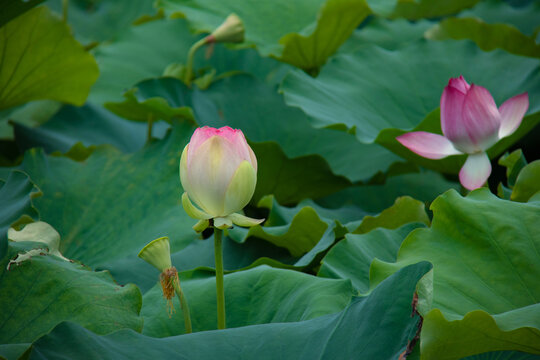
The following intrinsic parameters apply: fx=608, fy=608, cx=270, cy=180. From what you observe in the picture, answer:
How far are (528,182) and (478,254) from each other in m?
0.22

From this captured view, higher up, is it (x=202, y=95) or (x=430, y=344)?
(x=430, y=344)

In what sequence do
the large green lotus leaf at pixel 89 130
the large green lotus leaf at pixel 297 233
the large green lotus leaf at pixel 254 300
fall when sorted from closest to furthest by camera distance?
1. the large green lotus leaf at pixel 254 300
2. the large green lotus leaf at pixel 297 233
3. the large green lotus leaf at pixel 89 130

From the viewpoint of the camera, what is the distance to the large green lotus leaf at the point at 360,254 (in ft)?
3.07

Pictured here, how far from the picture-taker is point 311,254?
3.26 ft

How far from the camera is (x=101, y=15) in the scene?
2.66 metres

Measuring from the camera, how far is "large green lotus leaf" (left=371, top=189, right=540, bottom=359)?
762 millimetres

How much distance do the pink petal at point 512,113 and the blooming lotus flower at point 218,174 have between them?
518mm

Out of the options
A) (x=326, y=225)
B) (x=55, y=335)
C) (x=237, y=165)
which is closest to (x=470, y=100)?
(x=326, y=225)

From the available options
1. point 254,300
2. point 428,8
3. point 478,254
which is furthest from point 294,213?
point 428,8

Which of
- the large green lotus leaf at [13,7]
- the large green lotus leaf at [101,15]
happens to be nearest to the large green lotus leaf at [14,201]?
the large green lotus leaf at [13,7]

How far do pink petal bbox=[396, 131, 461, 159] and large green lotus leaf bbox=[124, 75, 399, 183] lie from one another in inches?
17.8

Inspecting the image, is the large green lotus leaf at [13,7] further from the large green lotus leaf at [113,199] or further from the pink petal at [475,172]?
the pink petal at [475,172]

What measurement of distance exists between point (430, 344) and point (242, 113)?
103cm

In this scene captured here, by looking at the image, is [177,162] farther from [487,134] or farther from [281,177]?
[487,134]
